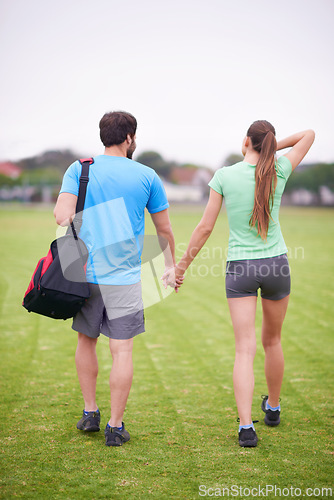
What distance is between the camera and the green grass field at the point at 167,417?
2.74 meters

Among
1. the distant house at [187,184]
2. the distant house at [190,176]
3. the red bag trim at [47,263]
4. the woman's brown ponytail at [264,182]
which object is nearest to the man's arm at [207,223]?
the woman's brown ponytail at [264,182]

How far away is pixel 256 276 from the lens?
10.4ft

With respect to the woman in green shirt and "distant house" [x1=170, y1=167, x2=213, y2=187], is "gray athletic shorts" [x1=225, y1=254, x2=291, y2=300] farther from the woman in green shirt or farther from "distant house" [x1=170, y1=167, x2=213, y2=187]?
"distant house" [x1=170, y1=167, x2=213, y2=187]

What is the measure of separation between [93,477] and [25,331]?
3.75m

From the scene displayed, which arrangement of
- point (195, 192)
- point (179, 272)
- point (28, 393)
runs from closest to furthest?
point (179, 272)
point (28, 393)
point (195, 192)

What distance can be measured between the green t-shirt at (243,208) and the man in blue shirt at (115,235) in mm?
418

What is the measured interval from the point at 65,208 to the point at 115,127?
583 mm

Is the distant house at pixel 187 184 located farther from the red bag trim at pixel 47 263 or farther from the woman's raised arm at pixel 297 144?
the red bag trim at pixel 47 263

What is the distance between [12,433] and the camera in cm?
335

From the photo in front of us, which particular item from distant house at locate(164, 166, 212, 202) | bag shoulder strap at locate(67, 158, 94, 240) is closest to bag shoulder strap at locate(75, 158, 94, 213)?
bag shoulder strap at locate(67, 158, 94, 240)

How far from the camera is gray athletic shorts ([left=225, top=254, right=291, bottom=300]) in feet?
10.4

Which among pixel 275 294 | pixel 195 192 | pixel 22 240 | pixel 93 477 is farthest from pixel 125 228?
pixel 195 192

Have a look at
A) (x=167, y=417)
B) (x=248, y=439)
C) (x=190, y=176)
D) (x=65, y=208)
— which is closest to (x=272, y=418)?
(x=248, y=439)

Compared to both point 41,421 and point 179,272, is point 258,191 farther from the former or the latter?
point 41,421
